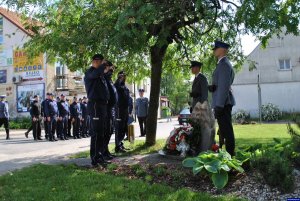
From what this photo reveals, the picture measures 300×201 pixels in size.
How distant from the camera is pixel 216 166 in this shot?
17.4 ft

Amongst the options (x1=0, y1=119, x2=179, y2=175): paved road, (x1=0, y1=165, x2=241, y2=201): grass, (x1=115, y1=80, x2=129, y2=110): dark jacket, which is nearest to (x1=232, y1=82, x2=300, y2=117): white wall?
(x1=0, y1=119, x2=179, y2=175): paved road

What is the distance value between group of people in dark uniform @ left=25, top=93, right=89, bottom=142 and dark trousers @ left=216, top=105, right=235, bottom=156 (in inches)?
400

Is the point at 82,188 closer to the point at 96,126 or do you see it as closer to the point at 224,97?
the point at 96,126

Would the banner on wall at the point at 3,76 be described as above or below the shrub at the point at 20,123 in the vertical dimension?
above

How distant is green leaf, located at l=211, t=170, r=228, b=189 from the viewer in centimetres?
519

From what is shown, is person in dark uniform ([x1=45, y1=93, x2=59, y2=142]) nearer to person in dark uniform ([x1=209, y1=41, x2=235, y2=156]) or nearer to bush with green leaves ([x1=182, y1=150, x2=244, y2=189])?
person in dark uniform ([x1=209, y1=41, x2=235, y2=156])

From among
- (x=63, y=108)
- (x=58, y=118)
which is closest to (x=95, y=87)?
(x=58, y=118)

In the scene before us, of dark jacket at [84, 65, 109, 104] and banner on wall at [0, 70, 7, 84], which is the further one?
banner on wall at [0, 70, 7, 84]

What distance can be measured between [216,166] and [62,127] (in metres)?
13.0

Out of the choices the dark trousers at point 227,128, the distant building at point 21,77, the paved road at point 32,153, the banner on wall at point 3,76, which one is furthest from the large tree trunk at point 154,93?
the banner on wall at point 3,76

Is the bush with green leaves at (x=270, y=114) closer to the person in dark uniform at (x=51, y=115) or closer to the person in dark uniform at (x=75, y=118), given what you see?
the person in dark uniform at (x=75, y=118)

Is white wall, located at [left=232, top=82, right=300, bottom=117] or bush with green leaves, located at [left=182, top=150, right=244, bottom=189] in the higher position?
white wall, located at [left=232, top=82, right=300, bottom=117]

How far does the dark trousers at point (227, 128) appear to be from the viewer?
255 inches

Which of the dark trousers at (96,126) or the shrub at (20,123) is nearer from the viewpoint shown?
the dark trousers at (96,126)
